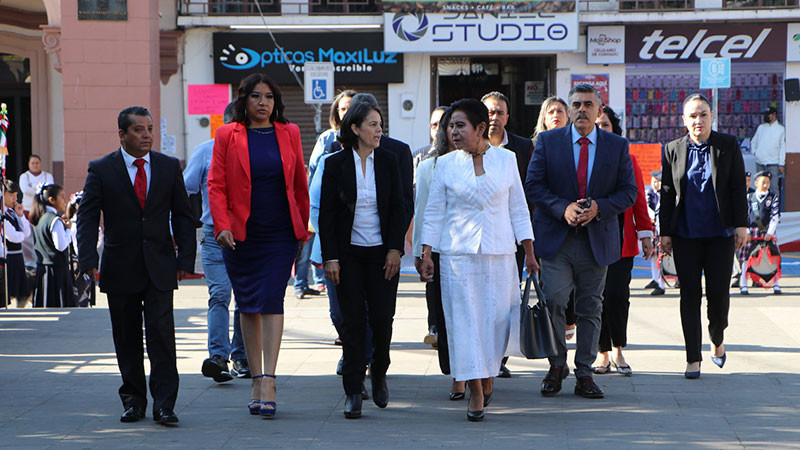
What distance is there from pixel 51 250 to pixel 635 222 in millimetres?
7063

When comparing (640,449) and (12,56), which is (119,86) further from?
(640,449)

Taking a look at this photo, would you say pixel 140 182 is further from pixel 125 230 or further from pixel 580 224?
pixel 580 224

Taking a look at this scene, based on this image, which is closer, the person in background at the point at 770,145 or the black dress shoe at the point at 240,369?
the black dress shoe at the point at 240,369

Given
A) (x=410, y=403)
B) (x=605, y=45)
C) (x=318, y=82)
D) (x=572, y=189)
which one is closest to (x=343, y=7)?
(x=605, y=45)

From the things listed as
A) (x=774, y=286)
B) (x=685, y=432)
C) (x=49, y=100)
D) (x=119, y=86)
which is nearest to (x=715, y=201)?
(x=685, y=432)

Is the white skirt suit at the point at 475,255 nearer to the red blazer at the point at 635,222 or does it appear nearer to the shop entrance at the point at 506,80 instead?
the red blazer at the point at 635,222

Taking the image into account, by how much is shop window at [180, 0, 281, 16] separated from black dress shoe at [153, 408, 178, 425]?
17.1 m

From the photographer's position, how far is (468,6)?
72.7 feet

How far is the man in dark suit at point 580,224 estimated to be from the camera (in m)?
7.01

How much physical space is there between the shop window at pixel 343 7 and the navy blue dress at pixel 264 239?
1661 centimetres

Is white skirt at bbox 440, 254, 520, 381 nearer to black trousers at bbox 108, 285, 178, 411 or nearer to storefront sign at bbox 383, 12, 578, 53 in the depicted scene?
black trousers at bbox 108, 285, 178, 411

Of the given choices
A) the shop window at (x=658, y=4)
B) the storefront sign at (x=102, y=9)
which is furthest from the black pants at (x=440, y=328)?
the shop window at (x=658, y=4)

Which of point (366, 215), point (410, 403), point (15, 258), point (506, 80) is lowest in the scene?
point (410, 403)

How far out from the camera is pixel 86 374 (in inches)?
314
